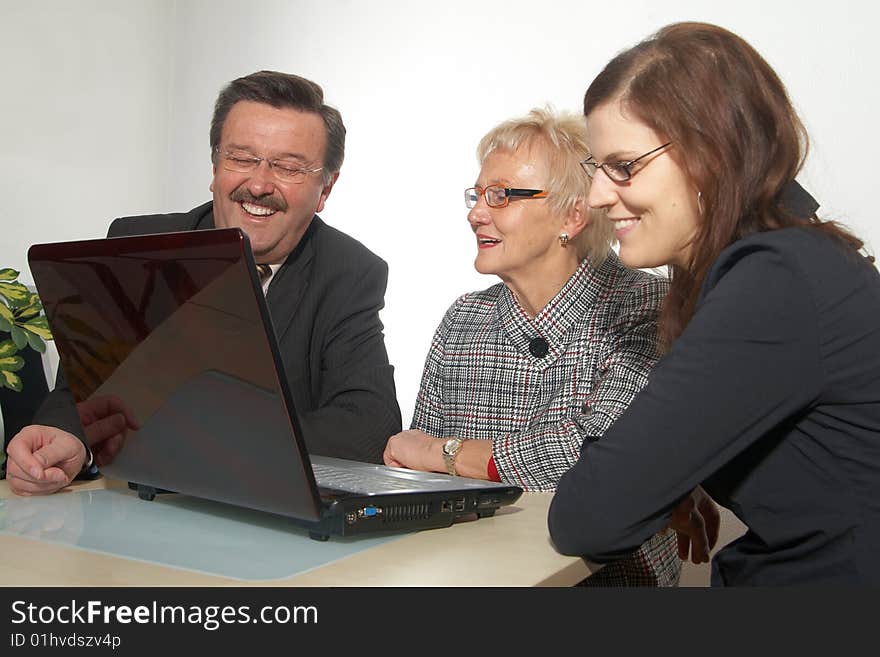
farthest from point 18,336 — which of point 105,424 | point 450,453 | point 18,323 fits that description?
point 450,453

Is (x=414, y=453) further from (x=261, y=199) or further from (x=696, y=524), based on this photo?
(x=261, y=199)

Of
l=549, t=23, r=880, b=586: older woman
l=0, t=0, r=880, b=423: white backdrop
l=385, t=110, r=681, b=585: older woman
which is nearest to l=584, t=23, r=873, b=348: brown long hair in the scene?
l=549, t=23, r=880, b=586: older woman

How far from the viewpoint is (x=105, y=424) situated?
118cm

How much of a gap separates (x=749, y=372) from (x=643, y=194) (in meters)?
0.32

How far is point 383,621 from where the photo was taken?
0.77 m

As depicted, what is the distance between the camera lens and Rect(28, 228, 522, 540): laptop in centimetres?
88

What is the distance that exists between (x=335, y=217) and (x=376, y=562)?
2.69 meters

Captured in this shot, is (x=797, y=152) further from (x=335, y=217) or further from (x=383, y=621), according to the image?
(x=335, y=217)

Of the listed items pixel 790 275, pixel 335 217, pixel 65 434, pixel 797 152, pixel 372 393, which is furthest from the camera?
pixel 335 217

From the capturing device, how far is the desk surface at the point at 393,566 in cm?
85

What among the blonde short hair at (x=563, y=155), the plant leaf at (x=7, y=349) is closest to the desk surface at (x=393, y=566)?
the plant leaf at (x=7, y=349)

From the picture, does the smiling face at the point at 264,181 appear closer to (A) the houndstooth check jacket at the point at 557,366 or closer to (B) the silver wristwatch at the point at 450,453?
(A) the houndstooth check jacket at the point at 557,366

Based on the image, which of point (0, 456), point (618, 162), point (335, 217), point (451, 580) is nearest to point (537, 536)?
point (451, 580)

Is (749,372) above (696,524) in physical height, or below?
above
